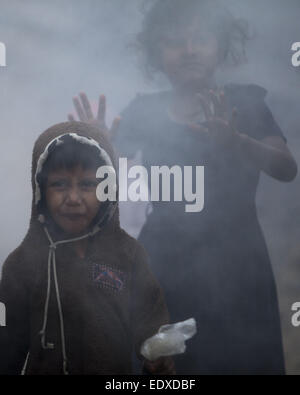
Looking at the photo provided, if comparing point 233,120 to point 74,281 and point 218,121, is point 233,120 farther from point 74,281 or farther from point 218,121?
point 74,281

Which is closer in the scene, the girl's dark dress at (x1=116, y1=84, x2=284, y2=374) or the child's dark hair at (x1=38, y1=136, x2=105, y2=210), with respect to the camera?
the child's dark hair at (x1=38, y1=136, x2=105, y2=210)

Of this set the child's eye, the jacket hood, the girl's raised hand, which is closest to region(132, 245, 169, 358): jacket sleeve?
the jacket hood

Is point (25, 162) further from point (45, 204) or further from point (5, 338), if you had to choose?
point (5, 338)

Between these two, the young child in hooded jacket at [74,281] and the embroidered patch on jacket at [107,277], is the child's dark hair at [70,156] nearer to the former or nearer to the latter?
the young child in hooded jacket at [74,281]

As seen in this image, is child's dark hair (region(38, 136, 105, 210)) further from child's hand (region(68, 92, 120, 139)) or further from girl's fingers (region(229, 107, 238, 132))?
girl's fingers (region(229, 107, 238, 132))

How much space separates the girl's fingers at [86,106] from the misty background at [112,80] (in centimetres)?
2

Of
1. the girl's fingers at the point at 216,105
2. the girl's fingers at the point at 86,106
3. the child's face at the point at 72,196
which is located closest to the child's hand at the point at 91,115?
the girl's fingers at the point at 86,106

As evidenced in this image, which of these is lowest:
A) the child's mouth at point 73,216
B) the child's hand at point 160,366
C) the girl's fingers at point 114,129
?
the child's hand at point 160,366

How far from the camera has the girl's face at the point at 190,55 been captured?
1261 millimetres

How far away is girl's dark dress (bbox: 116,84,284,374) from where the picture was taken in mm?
1233

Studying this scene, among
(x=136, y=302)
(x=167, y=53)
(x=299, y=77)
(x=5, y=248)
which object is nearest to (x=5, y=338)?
(x=5, y=248)

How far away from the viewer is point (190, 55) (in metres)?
1.26

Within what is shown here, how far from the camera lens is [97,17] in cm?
125

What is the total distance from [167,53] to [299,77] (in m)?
0.35
